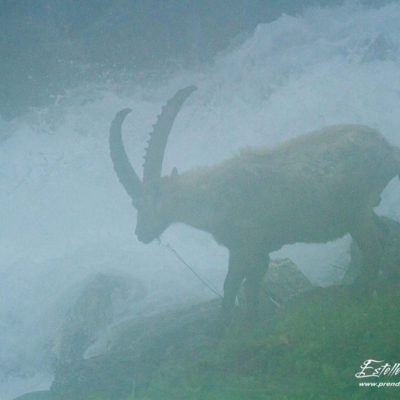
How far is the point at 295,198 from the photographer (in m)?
5.66

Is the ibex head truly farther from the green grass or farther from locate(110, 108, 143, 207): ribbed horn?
the green grass

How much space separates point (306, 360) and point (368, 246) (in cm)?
278

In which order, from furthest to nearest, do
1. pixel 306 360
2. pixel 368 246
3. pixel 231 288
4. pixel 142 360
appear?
pixel 231 288 → pixel 368 246 → pixel 142 360 → pixel 306 360

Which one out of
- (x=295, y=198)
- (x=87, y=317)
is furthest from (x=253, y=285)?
(x=87, y=317)

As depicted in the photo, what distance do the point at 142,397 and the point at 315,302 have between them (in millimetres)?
2670

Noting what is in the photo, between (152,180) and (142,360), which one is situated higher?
(152,180)

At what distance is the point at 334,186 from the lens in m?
5.60

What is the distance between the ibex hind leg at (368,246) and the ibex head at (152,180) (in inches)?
114

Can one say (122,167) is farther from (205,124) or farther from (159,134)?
(205,124)

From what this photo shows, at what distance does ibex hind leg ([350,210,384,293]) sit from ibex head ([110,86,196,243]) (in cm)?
290

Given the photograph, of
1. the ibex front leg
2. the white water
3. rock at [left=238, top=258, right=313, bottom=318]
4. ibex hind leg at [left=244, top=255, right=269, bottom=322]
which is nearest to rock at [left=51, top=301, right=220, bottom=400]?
the ibex front leg

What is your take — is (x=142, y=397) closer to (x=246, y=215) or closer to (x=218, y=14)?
(x=246, y=215)

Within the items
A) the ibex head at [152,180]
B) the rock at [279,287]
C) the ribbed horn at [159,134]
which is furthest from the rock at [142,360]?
the ribbed horn at [159,134]

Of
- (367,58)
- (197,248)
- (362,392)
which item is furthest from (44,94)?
(362,392)
